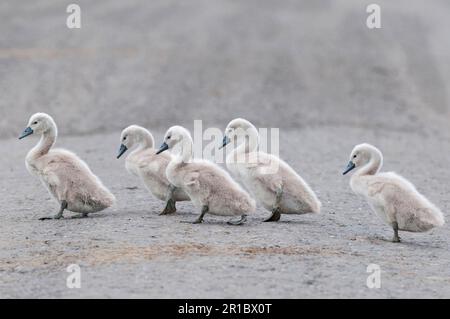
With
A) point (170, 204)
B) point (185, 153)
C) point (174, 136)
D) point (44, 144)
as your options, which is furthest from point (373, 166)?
point (44, 144)

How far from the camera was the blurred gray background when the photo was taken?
20.0 metres

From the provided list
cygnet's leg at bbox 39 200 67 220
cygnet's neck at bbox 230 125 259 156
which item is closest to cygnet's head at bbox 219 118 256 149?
cygnet's neck at bbox 230 125 259 156

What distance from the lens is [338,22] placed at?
89.5ft

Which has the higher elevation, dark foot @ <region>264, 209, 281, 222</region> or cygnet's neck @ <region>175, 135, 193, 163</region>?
cygnet's neck @ <region>175, 135, 193, 163</region>

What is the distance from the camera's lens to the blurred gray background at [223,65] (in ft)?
65.7

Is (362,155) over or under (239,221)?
over

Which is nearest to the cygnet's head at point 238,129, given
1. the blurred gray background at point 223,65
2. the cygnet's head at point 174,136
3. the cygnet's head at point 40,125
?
the cygnet's head at point 174,136

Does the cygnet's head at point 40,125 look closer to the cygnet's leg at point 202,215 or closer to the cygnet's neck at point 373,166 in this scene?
the cygnet's leg at point 202,215

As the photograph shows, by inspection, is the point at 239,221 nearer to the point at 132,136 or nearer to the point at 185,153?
the point at 185,153

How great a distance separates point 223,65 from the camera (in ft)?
75.6

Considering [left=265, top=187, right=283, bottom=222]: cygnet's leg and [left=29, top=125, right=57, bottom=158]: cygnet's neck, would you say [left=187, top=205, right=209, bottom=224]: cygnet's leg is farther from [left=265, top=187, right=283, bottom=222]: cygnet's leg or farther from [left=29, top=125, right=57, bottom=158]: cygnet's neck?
[left=29, top=125, right=57, bottom=158]: cygnet's neck

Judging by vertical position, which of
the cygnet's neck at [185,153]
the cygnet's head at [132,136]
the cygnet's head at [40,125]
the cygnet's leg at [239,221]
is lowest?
the cygnet's leg at [239,221]
